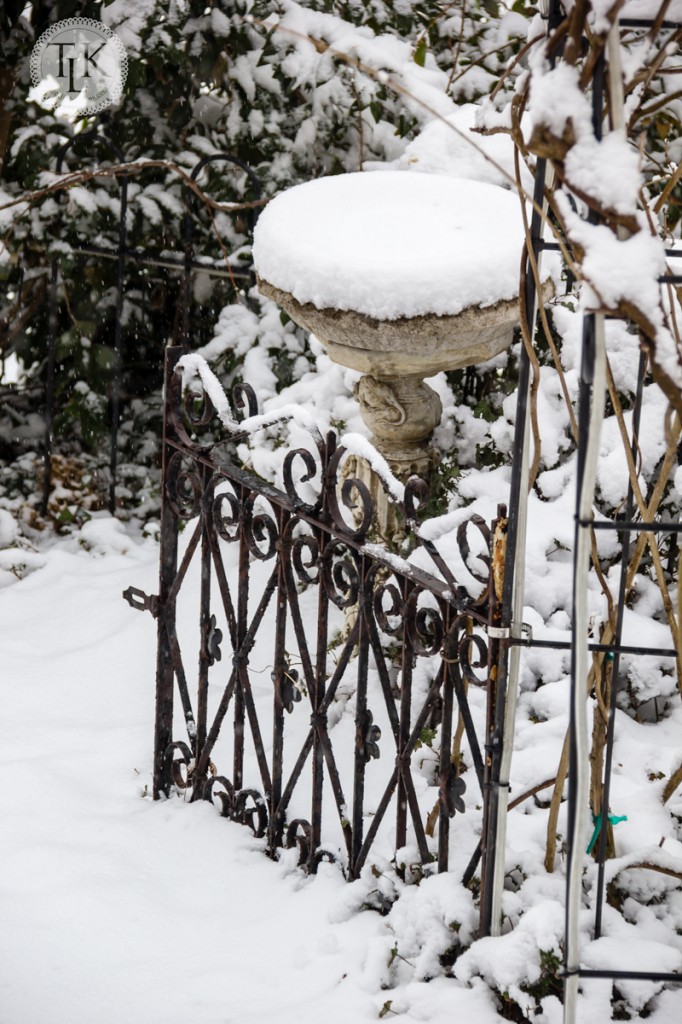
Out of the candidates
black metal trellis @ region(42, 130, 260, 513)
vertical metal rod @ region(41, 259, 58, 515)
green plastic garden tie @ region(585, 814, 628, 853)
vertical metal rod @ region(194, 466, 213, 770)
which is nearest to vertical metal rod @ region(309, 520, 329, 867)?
vertical metal rod @ region(194, 466, 213, 770)

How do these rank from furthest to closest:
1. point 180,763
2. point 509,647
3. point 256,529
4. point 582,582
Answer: point 180,763
point 256,529
point 509,647
point 582,582

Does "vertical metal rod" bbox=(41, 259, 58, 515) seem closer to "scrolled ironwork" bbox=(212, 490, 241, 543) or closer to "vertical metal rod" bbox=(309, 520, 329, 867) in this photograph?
"scrolled ironwork" bbox=(212, 490, 241, 543)

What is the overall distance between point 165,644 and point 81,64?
299cm

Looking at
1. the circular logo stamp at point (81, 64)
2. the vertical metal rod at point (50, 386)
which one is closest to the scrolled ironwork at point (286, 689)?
the vertical metal rod at point (50, 386)

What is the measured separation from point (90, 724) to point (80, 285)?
7.37 ft

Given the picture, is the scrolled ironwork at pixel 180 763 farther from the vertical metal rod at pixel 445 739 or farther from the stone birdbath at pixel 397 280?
the stone birdbath at pixel 397 280

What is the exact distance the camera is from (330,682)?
2.74 metres

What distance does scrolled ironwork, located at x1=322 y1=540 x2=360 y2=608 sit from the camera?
223 centimetres

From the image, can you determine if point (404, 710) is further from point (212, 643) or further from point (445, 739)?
point (212, 643)

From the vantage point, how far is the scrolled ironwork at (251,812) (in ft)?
8.54

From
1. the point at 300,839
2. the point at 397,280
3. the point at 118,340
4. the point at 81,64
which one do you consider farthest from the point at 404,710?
the point at 81,64

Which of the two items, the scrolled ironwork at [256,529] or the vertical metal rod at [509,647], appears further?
the scrolled ironwork at [256,529]

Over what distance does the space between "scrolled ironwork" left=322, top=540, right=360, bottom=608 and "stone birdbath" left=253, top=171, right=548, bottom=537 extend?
811mm

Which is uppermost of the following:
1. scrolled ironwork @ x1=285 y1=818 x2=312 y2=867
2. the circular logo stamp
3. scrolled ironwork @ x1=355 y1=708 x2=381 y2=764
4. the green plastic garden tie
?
the circular logo stamp
